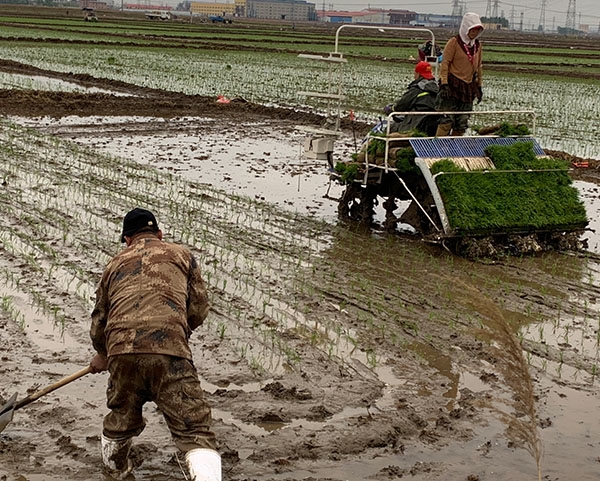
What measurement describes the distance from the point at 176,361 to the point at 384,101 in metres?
20.5

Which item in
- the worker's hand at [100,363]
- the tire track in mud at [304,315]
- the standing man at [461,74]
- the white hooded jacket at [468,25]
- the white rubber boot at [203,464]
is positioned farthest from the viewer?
the standing man at [461,74]

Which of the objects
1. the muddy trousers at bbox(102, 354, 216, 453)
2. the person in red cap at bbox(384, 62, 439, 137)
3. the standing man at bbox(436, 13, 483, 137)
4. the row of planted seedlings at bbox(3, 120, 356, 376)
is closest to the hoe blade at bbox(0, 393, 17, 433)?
the muddy trousers at bbox(102, 354, 216, 453)

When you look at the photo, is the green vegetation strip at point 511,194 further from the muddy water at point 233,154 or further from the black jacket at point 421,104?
the black jacket at point 421,104

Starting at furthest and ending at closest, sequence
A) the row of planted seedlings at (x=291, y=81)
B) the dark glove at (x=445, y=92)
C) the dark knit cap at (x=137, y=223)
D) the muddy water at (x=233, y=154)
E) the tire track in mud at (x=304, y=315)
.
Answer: the row of planted seedlings at (x=291, y=81)
the muddy water at (x=233, y=154)
the dark glove at (x=445, y=92)
the tire track in mud at (x=304, y=315)
the dark knit cap at (x=137, y=223)

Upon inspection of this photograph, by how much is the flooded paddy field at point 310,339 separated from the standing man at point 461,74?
5.32 feet

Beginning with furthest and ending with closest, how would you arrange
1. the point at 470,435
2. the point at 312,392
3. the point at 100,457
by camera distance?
1. the point at 312,392
2. the point at 470,435
3. the point at 100,457

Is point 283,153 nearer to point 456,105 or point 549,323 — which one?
point 456,105

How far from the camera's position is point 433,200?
973 centimetres

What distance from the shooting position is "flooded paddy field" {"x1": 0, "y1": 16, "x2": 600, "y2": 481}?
16.8 ft

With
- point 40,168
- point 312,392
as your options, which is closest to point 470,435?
point 312,392

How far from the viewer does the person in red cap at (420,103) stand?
34.4ft

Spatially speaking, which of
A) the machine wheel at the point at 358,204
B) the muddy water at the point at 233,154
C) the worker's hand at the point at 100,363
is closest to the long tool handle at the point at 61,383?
the worker's hand at the point at 100,363

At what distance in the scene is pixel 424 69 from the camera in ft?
34.9

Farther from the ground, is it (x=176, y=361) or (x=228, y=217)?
(x=176, y=361)
